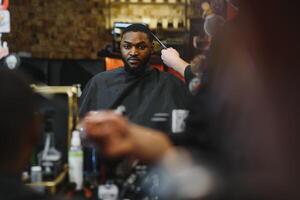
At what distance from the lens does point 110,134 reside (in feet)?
2.18

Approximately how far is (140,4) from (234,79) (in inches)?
47.8

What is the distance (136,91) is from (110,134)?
1.30 meters

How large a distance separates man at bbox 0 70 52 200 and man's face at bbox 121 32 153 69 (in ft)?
3.04

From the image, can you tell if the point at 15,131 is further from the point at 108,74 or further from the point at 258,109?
the point at 108,74

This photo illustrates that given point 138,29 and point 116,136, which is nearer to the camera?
Result: point 116,136

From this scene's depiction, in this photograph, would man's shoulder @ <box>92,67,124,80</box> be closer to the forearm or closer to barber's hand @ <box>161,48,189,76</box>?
barber's hand @ <box>161,48,189,76</box>

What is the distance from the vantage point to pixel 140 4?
2127 millimetres

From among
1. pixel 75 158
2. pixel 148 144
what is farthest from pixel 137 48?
pixel 148 144

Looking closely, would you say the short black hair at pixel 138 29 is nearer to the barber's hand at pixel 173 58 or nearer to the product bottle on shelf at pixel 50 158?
the barber's hand at pixel 173 58

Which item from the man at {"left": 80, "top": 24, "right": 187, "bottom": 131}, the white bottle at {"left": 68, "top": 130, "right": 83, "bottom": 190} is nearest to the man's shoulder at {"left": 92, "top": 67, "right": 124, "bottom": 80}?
the man at {"left": 80, "top": 24, "right": 187, "bottom": 131}

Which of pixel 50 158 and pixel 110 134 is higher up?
pixel 110 134

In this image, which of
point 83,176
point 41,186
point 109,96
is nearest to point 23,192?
point 41,186

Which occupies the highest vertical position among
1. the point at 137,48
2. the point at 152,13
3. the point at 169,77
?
the point at 152,13

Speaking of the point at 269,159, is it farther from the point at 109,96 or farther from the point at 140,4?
the point at 140,4
